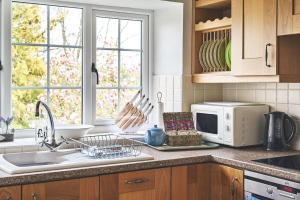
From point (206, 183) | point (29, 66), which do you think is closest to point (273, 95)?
point (206, 183)

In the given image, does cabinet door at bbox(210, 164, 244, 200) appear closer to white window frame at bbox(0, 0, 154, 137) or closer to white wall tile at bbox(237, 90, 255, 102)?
white wall tile at bbox(237, 90, 255, 102)

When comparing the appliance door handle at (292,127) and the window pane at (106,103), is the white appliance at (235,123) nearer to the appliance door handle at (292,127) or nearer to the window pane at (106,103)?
the appliance door handle at (292,127)

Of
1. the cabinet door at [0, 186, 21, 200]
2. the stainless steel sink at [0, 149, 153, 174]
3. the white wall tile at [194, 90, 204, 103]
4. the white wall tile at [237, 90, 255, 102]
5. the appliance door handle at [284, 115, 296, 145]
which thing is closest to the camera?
the cabinet door at [0, 186, 21, 200]

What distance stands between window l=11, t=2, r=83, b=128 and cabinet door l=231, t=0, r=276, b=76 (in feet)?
3.84

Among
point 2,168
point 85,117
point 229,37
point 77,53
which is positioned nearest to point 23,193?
point 2,168

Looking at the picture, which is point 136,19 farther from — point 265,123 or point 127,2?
point 265,123

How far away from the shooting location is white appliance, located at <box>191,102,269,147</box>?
2.80 metres

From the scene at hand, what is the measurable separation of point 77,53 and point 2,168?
125 cm

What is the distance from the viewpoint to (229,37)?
9.88ft

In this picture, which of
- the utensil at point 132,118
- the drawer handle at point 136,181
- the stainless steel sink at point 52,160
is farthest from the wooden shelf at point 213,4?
the drawer handle at point 136,181

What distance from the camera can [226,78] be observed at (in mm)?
2906

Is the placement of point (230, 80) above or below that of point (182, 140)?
above

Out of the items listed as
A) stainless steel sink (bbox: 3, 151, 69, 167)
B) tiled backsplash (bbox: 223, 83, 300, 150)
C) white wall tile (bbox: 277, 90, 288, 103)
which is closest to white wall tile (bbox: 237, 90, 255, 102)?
tiled backsplash (bbox: 223, 83, 300, 150)

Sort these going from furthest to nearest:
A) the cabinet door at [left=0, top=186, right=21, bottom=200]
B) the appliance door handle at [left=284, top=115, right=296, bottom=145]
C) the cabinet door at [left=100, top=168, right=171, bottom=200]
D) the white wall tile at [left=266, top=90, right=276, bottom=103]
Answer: the white wall tile at [left=266, top=90, right=276, bottom=103] → the appliance door handle at [left=284, top=115, right=296, bottom=145] → the cabinet door at [left=100, top=168, right=171, bottom=200] → the cabinet door at [left=0, top=186, right=21, bottom=200]
